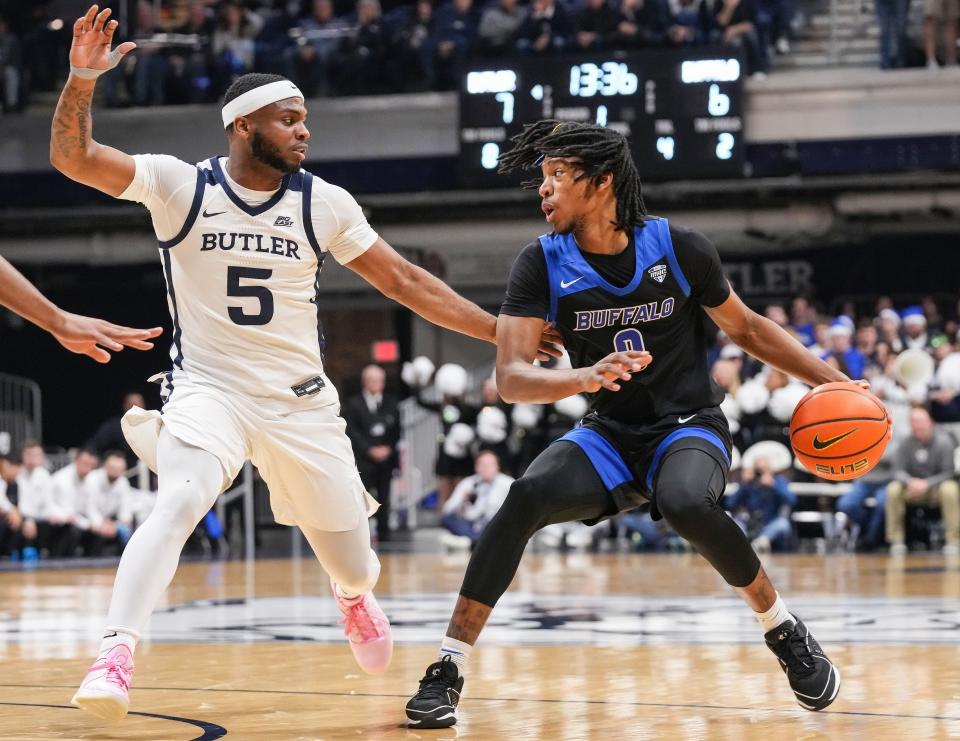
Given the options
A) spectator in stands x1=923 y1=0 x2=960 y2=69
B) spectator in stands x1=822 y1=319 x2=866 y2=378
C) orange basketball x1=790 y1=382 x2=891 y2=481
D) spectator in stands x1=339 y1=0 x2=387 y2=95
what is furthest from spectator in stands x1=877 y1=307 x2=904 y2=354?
orange basketball x1=790 y1=382 x2=891 y2=481

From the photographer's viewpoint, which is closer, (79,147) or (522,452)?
(79,147)

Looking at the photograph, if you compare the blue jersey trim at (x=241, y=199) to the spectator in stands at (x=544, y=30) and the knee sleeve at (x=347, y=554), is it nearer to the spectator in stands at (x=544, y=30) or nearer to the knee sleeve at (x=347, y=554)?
the knee sleeve at (x=347, y=554)

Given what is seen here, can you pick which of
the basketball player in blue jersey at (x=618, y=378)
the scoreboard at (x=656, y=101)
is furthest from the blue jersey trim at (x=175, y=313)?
the scoreboard at (x=656, y=101)

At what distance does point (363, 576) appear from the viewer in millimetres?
4922

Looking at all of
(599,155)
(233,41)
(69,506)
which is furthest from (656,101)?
(599,155)

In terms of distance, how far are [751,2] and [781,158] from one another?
6.51ft

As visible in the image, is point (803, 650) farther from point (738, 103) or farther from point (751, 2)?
point (751, 2)

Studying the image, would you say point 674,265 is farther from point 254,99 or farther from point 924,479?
point 924,479

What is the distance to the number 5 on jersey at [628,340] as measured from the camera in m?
4.65

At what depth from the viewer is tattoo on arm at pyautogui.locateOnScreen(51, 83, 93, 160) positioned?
14.5ft

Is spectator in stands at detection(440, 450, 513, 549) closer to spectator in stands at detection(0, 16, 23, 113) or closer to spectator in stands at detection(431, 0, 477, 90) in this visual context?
spectator in stands at detection(431, 0, 477, 90)

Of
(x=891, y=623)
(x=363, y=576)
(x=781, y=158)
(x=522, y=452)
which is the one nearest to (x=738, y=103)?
(x=781, y=158)

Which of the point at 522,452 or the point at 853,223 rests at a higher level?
the point at 853,223

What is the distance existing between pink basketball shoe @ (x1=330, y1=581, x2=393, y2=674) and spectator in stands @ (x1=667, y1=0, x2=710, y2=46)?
44.5 feet
